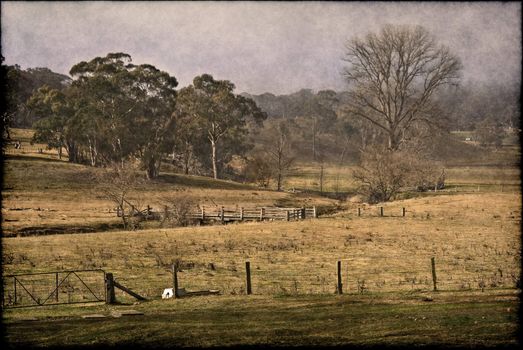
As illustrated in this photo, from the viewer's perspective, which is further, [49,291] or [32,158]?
[32,158]

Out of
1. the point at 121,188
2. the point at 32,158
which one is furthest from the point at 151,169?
the point at 121,188

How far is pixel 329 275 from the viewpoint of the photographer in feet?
90.1

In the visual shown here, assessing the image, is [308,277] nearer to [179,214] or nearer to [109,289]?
[109,289]

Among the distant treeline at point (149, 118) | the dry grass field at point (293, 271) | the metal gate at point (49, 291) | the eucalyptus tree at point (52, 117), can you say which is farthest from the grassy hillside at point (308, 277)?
the eucalyptus tree at point (52, 117)

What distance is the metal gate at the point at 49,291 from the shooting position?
22.1 metres

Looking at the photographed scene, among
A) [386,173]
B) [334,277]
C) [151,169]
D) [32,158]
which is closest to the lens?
[334,277]

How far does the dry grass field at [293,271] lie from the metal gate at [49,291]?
673 millimetres

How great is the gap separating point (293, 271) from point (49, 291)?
10734 millimetres

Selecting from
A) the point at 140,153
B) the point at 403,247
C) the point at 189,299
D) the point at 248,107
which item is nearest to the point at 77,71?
the point at 140,153

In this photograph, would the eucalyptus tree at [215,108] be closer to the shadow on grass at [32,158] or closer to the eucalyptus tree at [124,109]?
the eucalyptus tree at [124,109]

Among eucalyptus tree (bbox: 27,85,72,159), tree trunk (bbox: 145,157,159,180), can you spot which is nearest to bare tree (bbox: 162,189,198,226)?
tree trunk (bbox: 145,157,159,180)

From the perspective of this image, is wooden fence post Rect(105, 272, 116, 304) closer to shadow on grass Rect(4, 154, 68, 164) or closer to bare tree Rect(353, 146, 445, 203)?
bare tree Rect(353, 146, 445, 203)

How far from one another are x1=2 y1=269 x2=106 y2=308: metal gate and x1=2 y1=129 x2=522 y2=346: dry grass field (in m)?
0.67

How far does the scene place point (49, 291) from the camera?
24.3 metres
